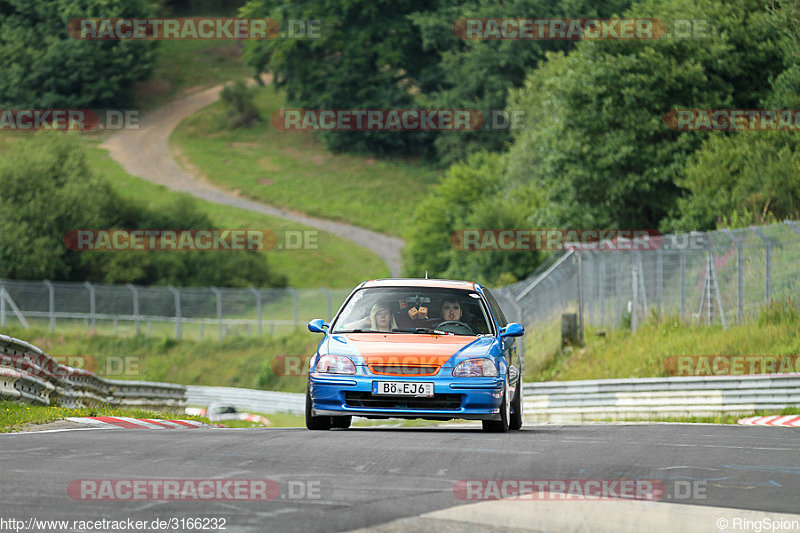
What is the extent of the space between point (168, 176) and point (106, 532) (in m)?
87.2

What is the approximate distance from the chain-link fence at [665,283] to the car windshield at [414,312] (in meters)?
9.26

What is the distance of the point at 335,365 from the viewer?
504 inches

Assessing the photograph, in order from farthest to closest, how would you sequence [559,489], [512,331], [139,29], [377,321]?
[139,29]
[377,321]
[512,331]
[559,489]

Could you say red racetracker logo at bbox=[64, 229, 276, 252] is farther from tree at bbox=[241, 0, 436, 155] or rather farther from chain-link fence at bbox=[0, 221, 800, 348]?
tree at bbox=[241, 0, 436, 155]

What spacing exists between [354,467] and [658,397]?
1225 cm

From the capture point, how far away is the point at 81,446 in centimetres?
1065

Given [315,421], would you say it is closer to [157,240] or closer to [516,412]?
[516,412]

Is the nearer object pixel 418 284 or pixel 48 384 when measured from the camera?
pixel 418 284

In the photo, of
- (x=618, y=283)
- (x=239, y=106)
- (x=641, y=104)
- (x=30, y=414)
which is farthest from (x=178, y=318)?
(x=239, y=106)

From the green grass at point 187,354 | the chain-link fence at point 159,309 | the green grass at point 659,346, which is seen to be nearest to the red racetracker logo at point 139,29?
the chain-link fence at point 159,309

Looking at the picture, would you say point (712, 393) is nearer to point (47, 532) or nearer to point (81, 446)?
point (81, 446)

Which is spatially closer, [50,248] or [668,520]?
[668,520]

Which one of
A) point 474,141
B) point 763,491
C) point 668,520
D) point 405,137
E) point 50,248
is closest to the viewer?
point 668,520

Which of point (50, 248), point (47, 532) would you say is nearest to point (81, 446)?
point (47, 532)
